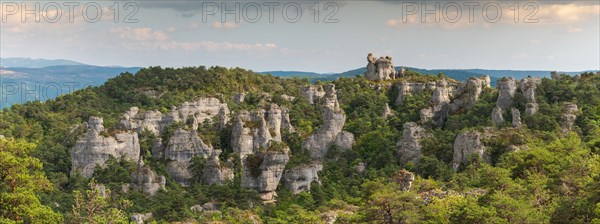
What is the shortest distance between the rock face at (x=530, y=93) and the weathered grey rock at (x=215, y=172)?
2550 centimetres

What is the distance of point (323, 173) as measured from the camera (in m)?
57.5

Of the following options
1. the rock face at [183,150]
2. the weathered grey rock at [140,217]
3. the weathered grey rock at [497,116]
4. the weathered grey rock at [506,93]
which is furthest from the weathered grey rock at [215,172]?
the weathered grey rock at [506,93]

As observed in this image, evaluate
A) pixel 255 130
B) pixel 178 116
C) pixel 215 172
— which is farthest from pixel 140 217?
pixel 178 116

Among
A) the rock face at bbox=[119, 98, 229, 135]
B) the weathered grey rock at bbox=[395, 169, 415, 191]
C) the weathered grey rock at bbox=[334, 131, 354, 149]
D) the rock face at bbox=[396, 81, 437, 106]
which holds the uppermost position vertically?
the rock face at bbox=[396, 81, 437, 106]

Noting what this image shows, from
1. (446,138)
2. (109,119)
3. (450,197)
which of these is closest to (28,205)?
(450,197)

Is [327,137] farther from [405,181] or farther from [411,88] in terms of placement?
[405,181]

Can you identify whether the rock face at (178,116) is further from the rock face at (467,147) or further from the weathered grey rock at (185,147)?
the rock face at (467,147)

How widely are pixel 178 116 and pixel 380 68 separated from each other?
26382mm

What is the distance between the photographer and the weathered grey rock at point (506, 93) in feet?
198

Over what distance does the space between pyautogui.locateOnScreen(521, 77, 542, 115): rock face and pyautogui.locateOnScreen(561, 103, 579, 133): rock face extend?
240cm

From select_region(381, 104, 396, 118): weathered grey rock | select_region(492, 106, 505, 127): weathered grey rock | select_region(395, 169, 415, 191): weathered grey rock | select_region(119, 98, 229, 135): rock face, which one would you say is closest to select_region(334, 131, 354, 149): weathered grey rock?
select_region(381, 104, 396, 118): weathered grey rock

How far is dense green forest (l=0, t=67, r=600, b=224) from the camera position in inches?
1164

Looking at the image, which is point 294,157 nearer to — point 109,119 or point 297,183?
point 297,183

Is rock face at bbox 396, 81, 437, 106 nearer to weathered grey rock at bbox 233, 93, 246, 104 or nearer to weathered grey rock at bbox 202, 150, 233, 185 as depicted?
weathered grey rock at bbox 233, 93, 246, 104
